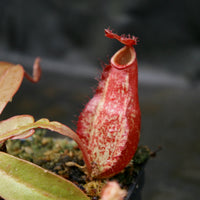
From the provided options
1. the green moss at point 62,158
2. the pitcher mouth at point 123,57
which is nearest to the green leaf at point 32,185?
the green moss at point 62,158

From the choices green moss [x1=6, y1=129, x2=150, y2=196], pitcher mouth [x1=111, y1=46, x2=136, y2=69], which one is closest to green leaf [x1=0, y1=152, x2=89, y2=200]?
green moss [x1=6, y1=129, x2=150, y2=196]

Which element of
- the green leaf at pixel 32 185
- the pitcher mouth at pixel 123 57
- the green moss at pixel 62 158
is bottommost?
the green leaf at pixel 32 185

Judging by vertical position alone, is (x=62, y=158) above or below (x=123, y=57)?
below

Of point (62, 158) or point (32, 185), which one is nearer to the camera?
point (32, 185)

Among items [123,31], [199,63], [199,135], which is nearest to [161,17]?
[123,31]

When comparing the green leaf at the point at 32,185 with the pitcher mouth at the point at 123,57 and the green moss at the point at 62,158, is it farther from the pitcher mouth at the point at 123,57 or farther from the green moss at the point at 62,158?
the pitcher mouth at the point at 123,57
